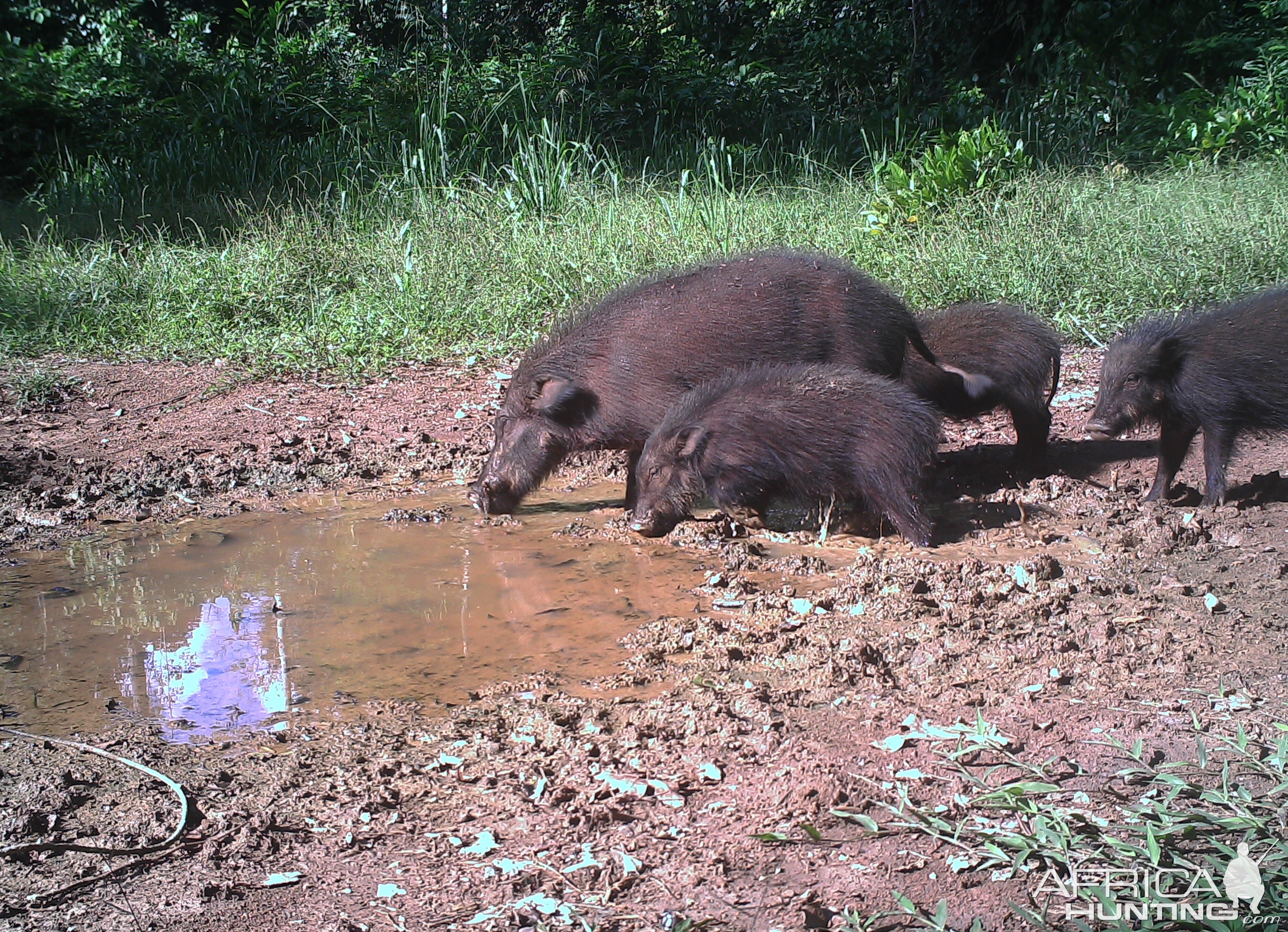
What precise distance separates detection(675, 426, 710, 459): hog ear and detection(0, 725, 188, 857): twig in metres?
2.76

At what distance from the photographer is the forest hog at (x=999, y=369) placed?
5891 mm

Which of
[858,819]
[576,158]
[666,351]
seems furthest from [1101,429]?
[576,158]

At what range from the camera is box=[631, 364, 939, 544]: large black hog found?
5.04 m

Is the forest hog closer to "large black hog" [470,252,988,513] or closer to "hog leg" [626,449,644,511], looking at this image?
"large black hog" [470,252,988,513]

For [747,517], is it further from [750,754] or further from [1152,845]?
[1152,845]

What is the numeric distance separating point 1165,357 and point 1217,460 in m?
0.52

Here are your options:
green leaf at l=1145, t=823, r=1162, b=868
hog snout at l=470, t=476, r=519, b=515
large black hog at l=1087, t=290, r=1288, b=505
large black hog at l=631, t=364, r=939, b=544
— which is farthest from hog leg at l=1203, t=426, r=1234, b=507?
hog snout at l=470, t=476, r=519, b=515

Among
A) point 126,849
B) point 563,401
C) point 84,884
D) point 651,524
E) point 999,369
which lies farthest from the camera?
point 999,369

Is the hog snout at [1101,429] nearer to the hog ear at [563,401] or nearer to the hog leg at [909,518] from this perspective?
the hog leg at [909,518]

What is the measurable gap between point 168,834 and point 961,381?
175 inches

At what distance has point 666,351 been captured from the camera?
18.6ft

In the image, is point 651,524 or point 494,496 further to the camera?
point 494,496

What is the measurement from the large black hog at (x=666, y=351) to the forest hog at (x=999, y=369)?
13cm

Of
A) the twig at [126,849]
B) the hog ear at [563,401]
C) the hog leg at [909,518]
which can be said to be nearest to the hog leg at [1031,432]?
the hog leg at [909,518]
